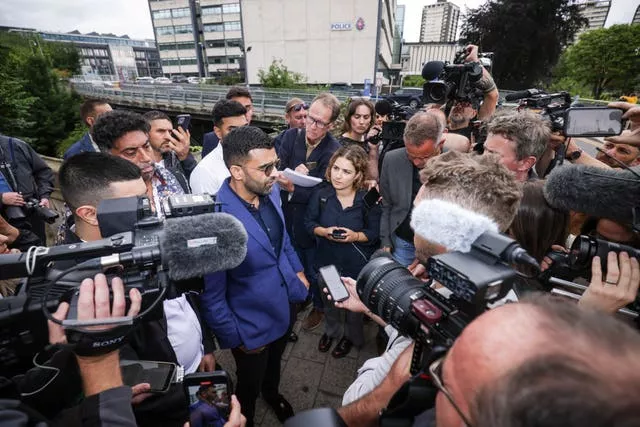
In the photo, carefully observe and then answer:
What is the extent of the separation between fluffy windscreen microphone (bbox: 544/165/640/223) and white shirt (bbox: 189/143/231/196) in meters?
2.54

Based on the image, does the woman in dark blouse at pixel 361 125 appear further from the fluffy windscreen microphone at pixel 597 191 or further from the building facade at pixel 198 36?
the building facade at pixel 198 36

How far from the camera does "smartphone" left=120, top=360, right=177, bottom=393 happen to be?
134 cm

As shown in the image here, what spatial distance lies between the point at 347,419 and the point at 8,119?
1590 cm

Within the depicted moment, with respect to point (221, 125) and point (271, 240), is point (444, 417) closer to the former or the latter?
point (271, 240)

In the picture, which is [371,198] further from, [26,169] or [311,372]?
[26,169]

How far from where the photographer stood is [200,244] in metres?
1.14

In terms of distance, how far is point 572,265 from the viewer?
1.61 m

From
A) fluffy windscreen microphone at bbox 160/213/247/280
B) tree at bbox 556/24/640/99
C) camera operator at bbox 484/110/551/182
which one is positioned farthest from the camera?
tree at bbox 556/24/640/99

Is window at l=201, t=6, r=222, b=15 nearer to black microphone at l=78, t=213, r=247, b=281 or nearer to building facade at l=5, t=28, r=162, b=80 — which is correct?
building facade at l=5, t=28, r=162, b=80

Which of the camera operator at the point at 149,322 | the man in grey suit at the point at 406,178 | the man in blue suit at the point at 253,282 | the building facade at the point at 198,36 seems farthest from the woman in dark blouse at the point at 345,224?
the building facade at the point at 198,36

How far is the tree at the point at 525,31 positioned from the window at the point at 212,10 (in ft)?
165

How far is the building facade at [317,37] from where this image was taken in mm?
34312

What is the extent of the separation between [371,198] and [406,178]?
0.39 m

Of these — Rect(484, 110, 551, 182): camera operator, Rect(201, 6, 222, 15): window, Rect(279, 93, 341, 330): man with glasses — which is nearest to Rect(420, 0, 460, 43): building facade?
Rect(201, 6, 222, 15): window
